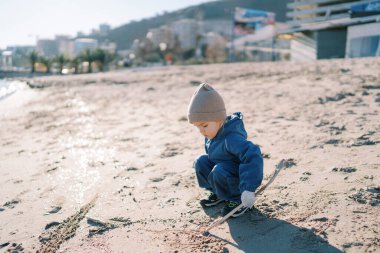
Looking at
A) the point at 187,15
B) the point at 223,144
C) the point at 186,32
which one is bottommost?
the point at 223,144

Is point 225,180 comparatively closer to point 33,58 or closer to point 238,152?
point 238,152

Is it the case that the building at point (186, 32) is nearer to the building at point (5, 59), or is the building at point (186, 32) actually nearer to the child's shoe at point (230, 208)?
the building at point (5, 59)

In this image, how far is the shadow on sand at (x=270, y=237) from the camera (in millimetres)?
1881

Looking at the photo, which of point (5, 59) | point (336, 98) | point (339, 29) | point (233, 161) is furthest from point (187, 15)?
point (233, 161)

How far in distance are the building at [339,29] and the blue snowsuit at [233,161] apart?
20619 mm

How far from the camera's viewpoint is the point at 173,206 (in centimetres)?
259

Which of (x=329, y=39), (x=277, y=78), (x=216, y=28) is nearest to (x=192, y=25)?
(x=216, y=28)

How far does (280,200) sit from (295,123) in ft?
7.57

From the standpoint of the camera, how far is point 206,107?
2232 mm

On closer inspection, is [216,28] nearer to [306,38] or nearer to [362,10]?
[306,38]

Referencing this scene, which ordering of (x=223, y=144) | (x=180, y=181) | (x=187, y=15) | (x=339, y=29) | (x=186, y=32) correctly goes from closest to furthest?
(x=223, y=144) → (x=180, y=181) → (x=339, y=29) → (x=186, y=32) → (x=187, y=15)

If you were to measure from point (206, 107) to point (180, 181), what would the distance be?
1042mm

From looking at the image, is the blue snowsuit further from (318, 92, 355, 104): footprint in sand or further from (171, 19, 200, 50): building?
(171, 19, 200, 50): building

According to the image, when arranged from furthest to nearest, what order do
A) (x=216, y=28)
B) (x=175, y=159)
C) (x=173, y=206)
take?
(x=216, y=28)
(x=175, y=159)
(x=173, y=206)
